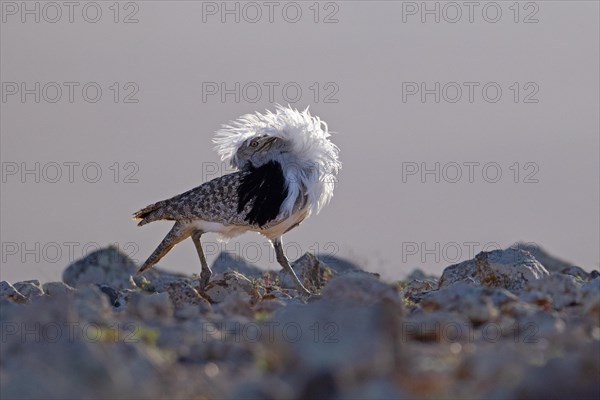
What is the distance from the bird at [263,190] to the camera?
15.9 m

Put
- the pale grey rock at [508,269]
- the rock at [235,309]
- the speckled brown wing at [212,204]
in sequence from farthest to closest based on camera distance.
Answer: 1. the speckled brown wing at [212,204]
2. the pale grey rock at [508,269]
3. the rock at [235,309]

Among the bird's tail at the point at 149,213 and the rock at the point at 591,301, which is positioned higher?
the bird's tail at the point at 149,213

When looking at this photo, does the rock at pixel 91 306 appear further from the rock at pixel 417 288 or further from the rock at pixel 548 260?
the rock at pixel 548 260

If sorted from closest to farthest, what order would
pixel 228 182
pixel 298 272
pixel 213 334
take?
pixel 213 334 → pixel 228 182 → pixel 298 272

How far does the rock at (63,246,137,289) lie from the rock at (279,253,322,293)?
137 inches

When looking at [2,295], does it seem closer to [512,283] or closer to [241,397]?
[512,283]

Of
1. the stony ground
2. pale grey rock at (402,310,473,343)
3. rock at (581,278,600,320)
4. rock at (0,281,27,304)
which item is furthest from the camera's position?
rock at (0,281,27,304)

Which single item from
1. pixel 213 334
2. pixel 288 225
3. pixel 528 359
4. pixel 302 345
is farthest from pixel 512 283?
pixel 302 345

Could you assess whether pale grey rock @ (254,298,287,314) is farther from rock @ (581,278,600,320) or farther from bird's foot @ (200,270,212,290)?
bird's foot @ (200,270,212,290)

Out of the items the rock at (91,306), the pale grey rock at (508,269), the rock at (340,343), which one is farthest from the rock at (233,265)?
the rock at (340,343)

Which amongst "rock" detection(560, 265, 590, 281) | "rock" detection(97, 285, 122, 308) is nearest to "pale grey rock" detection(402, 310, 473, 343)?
"rock" detection(97, 285, 122, 308)

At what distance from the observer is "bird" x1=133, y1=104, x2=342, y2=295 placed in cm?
1592

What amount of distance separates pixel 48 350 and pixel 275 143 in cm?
982

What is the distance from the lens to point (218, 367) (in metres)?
7.72
